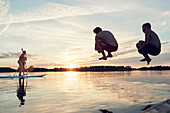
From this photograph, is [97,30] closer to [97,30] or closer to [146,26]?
[97,30]

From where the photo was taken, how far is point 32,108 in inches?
496

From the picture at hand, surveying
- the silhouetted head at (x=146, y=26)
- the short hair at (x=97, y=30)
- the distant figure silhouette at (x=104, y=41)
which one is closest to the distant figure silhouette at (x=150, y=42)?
the silhouetted head at (x=146, y=26)

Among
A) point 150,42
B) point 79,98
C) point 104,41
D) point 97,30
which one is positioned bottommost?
point 79,98

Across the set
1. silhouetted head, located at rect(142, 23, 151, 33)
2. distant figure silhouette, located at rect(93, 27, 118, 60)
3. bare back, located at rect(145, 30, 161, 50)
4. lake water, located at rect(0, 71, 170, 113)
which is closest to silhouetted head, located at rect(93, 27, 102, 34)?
distant figure silhouette, located at rect(93, 27, 118, 60)

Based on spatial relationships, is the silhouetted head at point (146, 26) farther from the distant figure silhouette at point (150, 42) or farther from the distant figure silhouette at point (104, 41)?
the distant figure silhouette at point (104, 41)

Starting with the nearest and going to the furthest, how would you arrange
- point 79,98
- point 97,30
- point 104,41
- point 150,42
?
1. point 150,42
2. point 104,41
3. point 97,30
4. point 79,98

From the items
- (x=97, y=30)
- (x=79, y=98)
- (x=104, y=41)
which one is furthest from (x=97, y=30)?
(x=79, y=98)

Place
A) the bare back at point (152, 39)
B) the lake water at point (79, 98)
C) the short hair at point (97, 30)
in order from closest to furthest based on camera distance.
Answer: the bare back at point (152, 39) → the short hair at point (97, 30) → the lake water at point (79, 98)

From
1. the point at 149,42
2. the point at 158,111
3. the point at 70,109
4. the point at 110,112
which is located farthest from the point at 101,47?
the point at 70,109

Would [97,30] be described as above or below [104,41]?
above

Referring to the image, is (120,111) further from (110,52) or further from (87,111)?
(110,52)

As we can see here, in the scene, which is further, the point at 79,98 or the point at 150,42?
the point at 79,98

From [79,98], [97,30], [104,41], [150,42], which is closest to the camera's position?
[150,42]

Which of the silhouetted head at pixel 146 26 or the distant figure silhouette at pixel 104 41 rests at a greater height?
the silhouetted head at pixel 146 26
